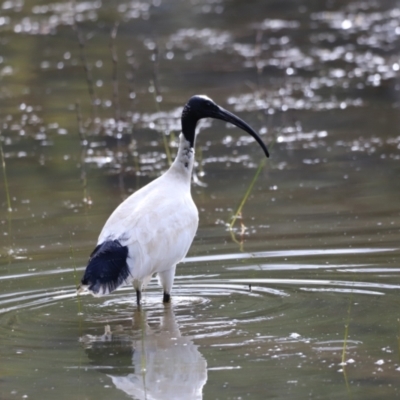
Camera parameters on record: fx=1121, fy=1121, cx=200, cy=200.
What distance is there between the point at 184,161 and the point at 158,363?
2.21 m

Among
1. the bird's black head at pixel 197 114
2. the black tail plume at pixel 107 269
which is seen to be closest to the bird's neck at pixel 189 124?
the bird's black head at pixel 197 114

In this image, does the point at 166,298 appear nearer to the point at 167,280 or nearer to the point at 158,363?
the point at 167,280

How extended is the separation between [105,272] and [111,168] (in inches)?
191

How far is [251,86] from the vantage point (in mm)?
15070

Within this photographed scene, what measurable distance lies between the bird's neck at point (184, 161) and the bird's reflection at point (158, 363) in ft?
4.12

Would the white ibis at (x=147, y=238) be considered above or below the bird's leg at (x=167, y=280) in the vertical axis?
above

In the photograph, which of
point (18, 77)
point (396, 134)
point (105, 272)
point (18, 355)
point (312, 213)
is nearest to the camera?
point (18, 355)

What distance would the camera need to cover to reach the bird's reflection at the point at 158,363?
5184 mm

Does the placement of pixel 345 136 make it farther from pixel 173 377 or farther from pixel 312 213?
pixel 173 377

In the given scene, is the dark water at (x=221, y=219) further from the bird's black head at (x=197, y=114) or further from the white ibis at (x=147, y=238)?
the bird's black head at (x=197, y=114)

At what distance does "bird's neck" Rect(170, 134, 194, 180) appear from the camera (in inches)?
297

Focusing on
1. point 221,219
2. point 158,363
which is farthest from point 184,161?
point 158,363

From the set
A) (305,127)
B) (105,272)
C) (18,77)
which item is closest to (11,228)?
(105,272)

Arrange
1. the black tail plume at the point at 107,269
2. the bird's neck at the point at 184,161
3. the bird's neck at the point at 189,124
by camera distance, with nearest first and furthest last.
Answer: the black tail plume at the point at 107,269
the bird's neck at the point at 184,161
the bird's neck at the point at 189,124
